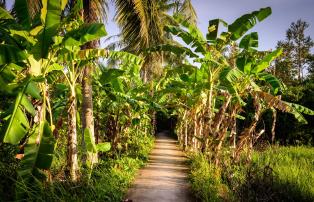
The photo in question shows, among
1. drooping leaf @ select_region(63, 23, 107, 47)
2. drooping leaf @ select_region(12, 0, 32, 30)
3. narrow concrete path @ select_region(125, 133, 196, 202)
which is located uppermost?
drooping leaf @ select_region(12, 0, 32, 30)

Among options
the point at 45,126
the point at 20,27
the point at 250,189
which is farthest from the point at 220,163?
the point at 20,27

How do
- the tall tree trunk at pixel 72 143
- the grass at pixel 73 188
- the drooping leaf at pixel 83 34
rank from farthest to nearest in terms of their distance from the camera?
1. the tall tree trunk at pixel 72 143
2. the drooping leaf at pixel 83 34
3. the grass at pixel 73 188

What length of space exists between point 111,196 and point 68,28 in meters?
3.55

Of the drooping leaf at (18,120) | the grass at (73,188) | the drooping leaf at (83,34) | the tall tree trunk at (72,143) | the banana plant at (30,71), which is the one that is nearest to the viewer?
the drooping leaf at (18,120)

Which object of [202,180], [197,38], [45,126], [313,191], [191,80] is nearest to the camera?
[45,126]

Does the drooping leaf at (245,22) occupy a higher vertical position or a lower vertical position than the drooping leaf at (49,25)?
higher

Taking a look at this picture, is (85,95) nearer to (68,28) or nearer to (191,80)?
(68,28)

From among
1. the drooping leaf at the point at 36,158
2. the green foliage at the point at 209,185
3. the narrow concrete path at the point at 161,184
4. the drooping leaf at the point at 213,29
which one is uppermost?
the drooping leaf at the point at 213,29

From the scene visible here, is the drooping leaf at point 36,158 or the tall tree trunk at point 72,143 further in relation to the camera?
the tall tree trunk at point 72,143

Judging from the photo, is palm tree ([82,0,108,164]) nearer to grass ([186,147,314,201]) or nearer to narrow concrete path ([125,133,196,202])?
narrow concrete path ([125,133,196,202])

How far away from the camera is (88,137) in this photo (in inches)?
267

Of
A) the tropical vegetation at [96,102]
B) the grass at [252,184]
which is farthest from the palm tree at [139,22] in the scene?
the grass at [252,184]

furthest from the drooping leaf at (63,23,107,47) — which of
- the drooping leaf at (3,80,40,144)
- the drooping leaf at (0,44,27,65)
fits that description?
the drooping leaf at (3,80,40,144)

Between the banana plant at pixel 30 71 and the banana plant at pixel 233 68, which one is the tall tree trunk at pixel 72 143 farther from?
the banana plant at pixel 233 68
